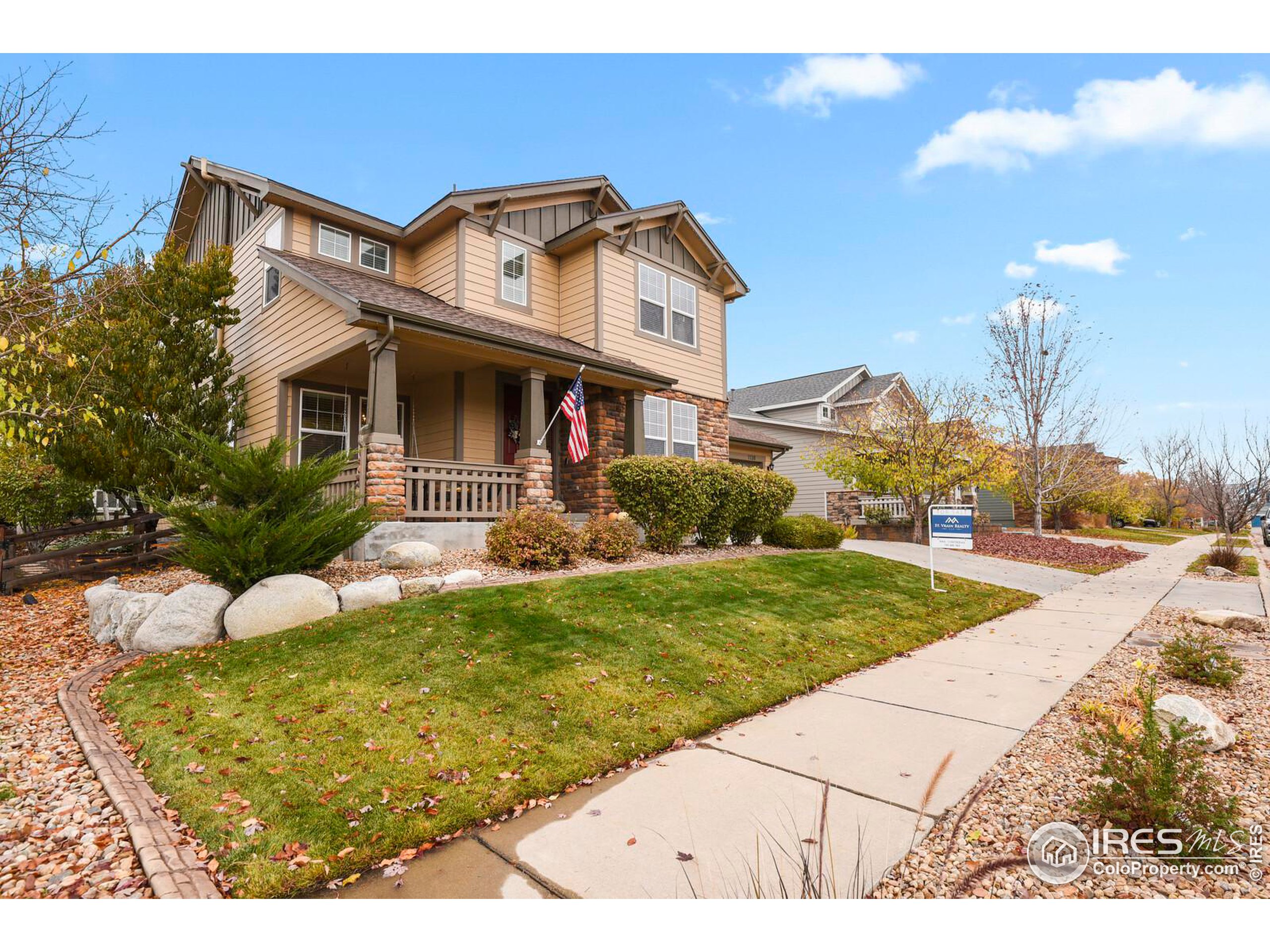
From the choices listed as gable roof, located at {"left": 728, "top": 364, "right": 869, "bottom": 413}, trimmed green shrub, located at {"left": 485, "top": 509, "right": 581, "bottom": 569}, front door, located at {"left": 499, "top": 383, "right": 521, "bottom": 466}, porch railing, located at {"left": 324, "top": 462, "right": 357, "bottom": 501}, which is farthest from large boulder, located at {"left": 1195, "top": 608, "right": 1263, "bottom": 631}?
gable roof, located at {"left": 728, "top": 364, "right": 869, "bottom": 413}

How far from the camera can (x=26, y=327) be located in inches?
211

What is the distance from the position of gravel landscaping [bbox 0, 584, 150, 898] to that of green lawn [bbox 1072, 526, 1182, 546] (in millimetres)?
30085

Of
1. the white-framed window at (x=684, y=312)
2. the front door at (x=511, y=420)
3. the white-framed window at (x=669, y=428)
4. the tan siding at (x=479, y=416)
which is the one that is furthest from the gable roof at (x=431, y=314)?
the white-framed window at (x=684, y=312)

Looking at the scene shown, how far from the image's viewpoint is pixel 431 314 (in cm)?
1036

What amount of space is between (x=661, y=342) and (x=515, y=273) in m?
3.79

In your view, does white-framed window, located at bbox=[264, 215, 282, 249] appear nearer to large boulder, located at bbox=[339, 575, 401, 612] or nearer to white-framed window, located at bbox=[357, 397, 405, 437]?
white-framed window, located at bbox=[357, 397, 405, 437]

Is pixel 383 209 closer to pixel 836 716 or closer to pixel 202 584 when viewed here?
pixel 202 584

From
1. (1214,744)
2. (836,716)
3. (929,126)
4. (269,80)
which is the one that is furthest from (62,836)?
(929,126)

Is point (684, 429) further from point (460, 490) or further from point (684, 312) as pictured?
point (460, 490)

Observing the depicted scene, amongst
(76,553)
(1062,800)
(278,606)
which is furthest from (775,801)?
(76,553)

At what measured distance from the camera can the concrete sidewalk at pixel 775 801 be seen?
259 centimetres

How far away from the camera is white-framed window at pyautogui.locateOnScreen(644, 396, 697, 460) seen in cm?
1452

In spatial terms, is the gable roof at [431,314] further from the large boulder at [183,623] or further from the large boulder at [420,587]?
the large boulder at [183,623]

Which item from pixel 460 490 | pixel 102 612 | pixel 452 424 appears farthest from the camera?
pixel 452 424
